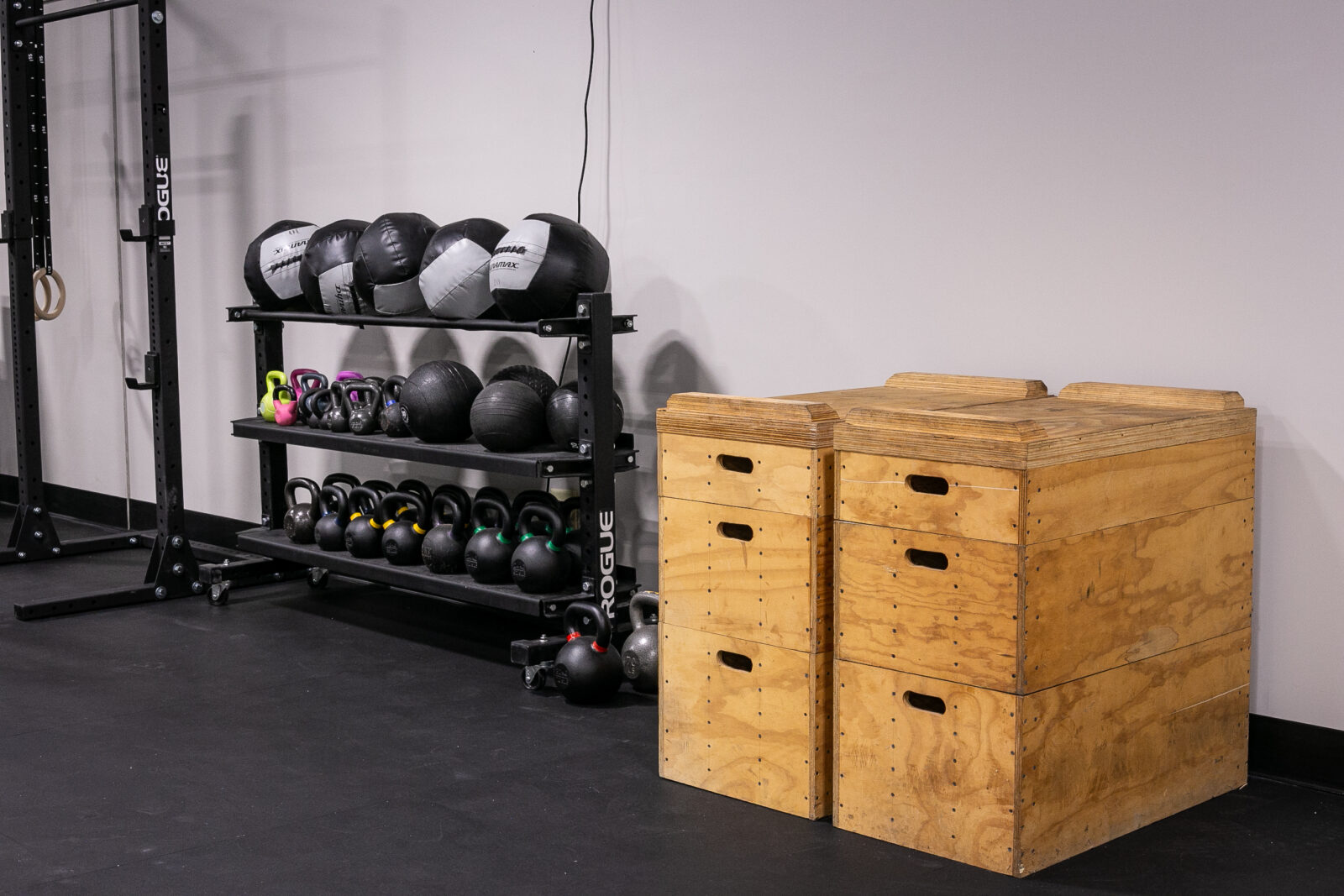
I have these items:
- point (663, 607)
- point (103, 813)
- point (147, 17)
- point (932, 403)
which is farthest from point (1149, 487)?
point (147, 17)

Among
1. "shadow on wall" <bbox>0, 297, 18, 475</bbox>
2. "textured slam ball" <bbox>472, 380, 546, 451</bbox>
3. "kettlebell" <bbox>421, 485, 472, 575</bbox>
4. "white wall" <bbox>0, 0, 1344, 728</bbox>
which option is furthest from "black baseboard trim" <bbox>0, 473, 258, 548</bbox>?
"textured slam ball" <bbox>472, 380, 546, 451</bbox>

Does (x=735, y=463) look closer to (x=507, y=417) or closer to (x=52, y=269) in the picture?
(x=507, y=417)

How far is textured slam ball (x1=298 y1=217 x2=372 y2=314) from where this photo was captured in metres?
4.12

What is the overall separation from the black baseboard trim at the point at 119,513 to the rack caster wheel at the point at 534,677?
2.25 m

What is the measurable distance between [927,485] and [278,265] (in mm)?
2580

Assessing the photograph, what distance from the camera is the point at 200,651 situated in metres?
3.99

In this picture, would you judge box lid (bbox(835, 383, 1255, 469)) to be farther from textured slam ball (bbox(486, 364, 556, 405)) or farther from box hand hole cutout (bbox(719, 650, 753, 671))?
textured slam ball (bbox(486, 364, 556, 405))

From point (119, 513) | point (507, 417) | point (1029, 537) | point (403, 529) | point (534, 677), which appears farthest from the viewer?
point (119, 513)

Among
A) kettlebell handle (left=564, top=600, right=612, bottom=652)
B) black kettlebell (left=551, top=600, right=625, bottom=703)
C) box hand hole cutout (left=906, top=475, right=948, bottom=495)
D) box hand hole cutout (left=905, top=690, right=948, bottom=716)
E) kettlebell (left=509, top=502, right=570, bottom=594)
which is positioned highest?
box hand hole cutout (left=906, top=475, right=948, bottom=495)

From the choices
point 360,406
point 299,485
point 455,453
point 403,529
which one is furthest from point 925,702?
point 299,485

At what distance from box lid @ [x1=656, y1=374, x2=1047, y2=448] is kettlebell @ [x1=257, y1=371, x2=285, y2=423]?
2.06 metres

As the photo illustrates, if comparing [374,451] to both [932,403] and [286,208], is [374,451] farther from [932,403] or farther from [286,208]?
[932,403]

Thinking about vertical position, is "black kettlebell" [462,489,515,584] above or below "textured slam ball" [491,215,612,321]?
below

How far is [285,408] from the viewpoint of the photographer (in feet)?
14.5
